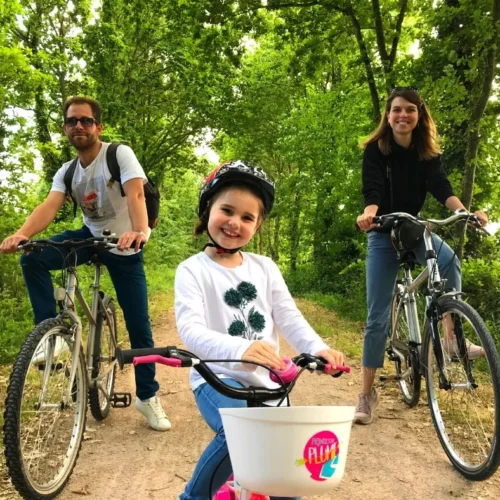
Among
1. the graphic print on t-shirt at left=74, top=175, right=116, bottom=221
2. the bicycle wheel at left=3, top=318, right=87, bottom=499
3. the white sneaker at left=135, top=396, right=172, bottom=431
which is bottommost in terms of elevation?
the white sneaker at left=135, top=396, right=172, bottom=431

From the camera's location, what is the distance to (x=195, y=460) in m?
3.76

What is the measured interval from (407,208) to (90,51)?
1410 cm

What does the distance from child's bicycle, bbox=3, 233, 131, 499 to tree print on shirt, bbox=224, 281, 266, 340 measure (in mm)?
1297

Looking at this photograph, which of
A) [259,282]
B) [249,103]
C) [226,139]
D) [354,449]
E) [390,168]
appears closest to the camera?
[259,282]

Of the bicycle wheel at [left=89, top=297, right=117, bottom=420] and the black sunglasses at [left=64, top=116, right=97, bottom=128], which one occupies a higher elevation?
the black sunglasses at [left=64, top=116, right=97, bottom=128]

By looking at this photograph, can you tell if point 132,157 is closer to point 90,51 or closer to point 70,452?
point 70,452

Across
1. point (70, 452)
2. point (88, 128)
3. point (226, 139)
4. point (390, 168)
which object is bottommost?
point (70, 452)

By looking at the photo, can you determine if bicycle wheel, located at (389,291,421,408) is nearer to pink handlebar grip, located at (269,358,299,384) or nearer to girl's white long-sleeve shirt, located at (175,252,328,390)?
girl's white long-sleeve shirt, located at (175,252,328,390)

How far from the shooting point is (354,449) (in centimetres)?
396

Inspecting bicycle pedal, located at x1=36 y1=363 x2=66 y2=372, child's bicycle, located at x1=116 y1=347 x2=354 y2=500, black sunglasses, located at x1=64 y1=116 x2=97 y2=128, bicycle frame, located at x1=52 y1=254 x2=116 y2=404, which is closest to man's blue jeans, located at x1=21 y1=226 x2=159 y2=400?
bicycle frame, located at x1=52 y1=254 x2=116 y2=404

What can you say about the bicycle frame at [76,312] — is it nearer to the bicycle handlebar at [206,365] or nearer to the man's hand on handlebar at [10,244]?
the man's hand on handlebar at [10,244]

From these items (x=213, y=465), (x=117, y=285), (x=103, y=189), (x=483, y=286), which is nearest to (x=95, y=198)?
(x=103, y=189)

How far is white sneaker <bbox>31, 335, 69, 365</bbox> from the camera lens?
118 inches

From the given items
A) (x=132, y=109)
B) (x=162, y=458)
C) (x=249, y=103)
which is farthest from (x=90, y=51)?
(x=162, y=458)
